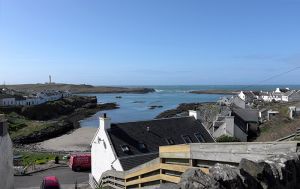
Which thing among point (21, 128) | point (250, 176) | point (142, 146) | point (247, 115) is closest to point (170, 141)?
point (142, 146)

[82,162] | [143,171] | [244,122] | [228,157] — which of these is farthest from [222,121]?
[228,157]

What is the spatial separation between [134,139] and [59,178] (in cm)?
654

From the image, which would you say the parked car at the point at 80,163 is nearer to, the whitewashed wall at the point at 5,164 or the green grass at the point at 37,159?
the green grass at the point at 37,159

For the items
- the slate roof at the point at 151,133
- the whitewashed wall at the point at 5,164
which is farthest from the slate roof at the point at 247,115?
the whitewashed wall at the point at 5,164

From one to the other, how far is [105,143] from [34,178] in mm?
7409

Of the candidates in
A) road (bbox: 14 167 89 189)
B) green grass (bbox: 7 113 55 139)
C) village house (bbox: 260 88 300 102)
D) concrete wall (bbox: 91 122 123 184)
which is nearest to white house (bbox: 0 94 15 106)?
green grass (bbox: 7 113 55 139)

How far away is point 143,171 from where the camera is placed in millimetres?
10539

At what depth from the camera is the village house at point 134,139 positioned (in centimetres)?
2419

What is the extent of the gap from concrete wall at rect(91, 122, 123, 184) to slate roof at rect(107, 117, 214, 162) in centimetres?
37

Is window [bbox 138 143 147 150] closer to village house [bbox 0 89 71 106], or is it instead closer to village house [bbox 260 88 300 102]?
village house [bbox 260 88 300 102]

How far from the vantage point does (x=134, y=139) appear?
1019 inches

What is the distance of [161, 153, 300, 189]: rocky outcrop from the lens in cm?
402

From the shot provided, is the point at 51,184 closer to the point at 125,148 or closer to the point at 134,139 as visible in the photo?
the point at 125,148

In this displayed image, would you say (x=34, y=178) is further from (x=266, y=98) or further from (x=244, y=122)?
(x=266, y=98)
